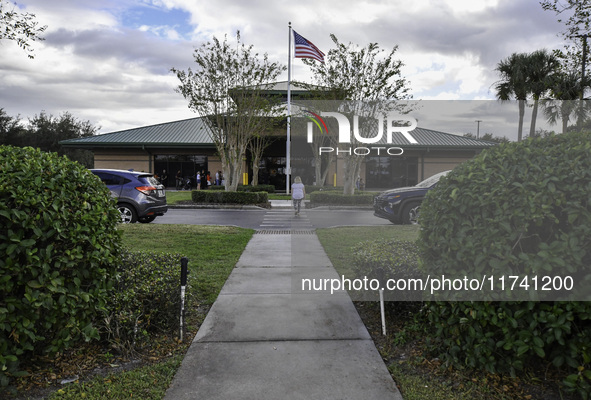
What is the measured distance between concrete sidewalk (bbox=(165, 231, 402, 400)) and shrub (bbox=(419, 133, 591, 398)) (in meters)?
0.80

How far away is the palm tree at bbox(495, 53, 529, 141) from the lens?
29688 millimetres

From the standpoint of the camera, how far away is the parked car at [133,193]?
13055mm

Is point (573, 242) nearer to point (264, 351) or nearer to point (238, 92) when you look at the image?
point (264, 351)

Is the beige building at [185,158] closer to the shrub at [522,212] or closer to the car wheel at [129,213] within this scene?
the car wheel at [129,213]

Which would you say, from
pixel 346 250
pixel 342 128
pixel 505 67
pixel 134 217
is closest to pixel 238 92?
pixel 342 128

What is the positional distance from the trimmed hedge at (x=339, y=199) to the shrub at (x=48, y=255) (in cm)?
1723

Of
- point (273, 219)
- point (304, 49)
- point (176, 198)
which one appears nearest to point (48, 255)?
point (273, 219)

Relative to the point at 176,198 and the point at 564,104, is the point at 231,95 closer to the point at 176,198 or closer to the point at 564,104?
the point at 176,198

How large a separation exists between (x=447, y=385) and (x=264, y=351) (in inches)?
61.6

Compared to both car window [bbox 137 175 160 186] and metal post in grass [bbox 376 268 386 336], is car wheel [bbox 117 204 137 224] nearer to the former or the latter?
car window [bbox 137 175 160 186]

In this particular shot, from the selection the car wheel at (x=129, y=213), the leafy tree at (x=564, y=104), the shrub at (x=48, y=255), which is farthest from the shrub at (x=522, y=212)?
the leafy tree at (x=564, y=104)

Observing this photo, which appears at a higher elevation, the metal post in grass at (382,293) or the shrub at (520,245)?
the shrub at (520,245)

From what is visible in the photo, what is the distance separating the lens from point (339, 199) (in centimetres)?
2077

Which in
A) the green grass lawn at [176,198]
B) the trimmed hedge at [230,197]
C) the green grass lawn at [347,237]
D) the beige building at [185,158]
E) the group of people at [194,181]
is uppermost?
the beige building at [185,158]
